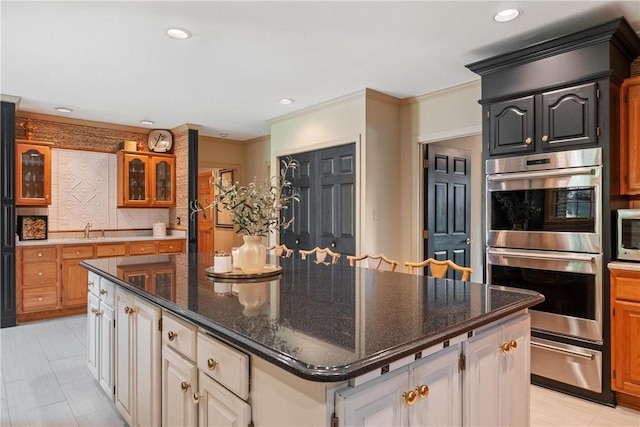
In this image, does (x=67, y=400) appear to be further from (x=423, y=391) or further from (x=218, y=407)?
(x=423, y=391)

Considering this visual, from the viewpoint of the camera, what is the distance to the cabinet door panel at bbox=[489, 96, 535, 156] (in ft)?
9.27

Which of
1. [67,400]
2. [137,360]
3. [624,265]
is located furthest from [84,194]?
[624,265]

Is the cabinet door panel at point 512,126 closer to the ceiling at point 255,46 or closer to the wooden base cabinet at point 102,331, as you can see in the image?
the ceiling at point 255,46

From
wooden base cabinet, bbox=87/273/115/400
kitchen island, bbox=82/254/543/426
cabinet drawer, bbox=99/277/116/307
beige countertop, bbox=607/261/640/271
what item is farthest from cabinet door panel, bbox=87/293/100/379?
beige countertop, bbox=607/261/640/271

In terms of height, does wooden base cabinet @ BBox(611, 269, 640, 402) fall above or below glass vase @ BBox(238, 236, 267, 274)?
below

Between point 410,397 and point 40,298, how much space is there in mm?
5073

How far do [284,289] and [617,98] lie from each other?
2540 mm

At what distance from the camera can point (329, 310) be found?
1.48m

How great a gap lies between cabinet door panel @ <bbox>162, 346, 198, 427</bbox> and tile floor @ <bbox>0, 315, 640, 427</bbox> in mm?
970

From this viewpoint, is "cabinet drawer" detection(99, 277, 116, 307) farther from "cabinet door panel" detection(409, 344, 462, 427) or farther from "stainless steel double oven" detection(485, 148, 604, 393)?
"stainless steel double oven" detection(485, 148, 604, 393)

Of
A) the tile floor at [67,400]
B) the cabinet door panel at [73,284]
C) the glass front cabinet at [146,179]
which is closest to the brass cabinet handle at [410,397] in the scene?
the tile floor at [67,400]

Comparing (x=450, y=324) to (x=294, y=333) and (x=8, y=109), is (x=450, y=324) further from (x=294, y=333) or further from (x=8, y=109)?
(x=8, y=109)

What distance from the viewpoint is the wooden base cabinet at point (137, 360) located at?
1.81 meters

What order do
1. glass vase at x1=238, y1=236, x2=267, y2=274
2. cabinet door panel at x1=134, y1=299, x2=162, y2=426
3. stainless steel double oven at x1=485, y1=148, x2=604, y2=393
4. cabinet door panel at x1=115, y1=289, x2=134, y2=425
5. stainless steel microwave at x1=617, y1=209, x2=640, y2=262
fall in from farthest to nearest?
1. stainless steel double oven at x1=485, y1=148, x2=604, y2=393
2. stainless steel microwave at x1=617, y1=209, x2=640, y2=262
3. glass vase at x1=238, y1=236, x2=267, y2=274
4. cabinet door panel at x1=115, y1=289, x2=134, y2=425
5. cabinet door panel at x1=134, y1=299, x2=162, y2=426
